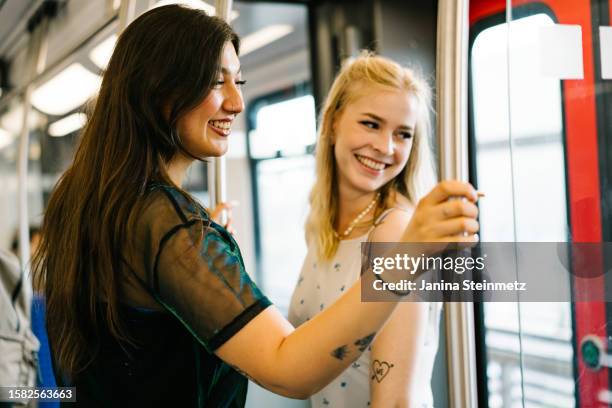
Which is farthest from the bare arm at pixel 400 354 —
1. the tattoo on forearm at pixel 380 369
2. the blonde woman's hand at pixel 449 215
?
the blonde woman's hand at pixel 449 215

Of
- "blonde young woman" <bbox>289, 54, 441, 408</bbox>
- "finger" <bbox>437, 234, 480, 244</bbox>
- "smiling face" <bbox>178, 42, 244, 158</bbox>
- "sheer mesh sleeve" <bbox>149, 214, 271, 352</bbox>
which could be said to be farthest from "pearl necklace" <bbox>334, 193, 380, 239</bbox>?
"finger" <bbox>437, 234, 480, 244</bbox>

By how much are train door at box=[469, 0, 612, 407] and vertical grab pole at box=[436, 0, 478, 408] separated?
0.10m

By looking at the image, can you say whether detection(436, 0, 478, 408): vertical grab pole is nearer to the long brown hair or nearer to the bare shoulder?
the bare shoulder

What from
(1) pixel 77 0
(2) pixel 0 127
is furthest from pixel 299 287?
(2) pixel 0 127

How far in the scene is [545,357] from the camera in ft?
4.35

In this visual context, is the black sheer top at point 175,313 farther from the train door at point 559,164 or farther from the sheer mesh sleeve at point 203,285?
the train door at point 559,164

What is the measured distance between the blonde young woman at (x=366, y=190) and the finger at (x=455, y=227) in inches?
20.5

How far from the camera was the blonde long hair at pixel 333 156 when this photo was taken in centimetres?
142

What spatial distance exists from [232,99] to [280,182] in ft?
12.6

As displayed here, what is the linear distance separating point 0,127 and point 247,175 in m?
2.09

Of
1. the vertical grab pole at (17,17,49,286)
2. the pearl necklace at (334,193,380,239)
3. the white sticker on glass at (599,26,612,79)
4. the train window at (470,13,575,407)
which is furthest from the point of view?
the vertical grab pole at (17,17,49,286)

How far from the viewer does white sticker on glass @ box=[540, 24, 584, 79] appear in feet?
3.74

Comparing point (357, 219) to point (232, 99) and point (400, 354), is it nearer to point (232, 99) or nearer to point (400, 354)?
point (400, 354)

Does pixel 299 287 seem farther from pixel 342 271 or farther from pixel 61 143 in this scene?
pixel 61 143
